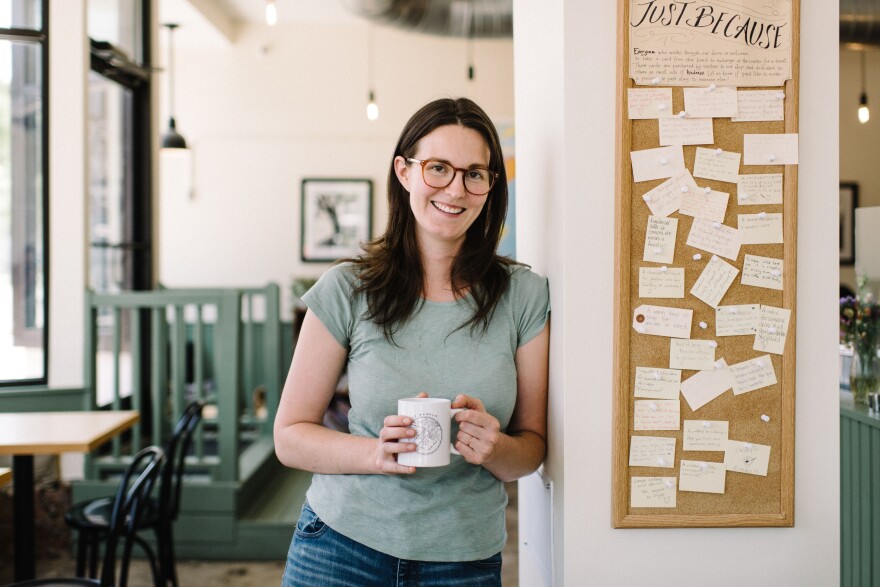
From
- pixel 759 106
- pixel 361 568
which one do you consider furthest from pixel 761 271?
pixel 361 568

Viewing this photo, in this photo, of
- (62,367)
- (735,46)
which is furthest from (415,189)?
(62,367)

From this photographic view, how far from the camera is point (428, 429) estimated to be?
110 cm

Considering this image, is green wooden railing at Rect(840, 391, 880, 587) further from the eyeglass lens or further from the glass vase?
the eyeglass lens

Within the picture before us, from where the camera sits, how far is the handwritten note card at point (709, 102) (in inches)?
48.2

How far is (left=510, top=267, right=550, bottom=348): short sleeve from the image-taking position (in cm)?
131

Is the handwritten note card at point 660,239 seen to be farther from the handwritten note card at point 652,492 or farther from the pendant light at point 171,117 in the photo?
the pendant light at point 171,117

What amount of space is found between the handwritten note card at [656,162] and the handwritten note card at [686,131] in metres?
0.02

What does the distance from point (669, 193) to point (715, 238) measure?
0.12 m

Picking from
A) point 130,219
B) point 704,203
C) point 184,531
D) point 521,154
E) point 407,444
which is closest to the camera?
point 407,444

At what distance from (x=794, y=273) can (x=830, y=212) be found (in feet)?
0.44

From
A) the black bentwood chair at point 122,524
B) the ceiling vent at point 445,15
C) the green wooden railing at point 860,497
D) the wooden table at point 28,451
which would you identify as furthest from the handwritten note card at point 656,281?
the ceiling vent at point 445,15

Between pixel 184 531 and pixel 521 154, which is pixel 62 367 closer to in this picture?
pixel 184 531

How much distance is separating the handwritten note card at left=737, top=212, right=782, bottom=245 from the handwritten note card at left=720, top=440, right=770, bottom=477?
14.4 inches

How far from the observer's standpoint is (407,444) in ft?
3.63
